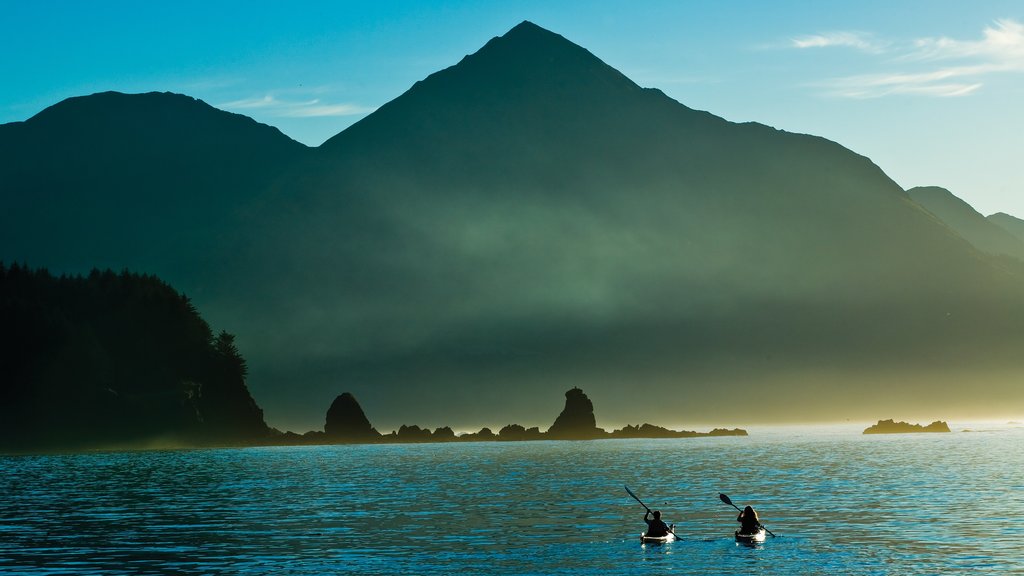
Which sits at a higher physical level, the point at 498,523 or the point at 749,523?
the point at 749,523

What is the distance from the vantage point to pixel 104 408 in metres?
192

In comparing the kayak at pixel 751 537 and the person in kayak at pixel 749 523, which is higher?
the person in kayak at pixel 749 523

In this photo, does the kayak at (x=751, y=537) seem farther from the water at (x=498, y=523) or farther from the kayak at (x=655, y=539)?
the kayak at (x=655, y=539)

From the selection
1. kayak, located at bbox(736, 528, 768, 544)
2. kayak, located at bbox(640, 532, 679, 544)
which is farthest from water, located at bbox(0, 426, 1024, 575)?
kayak, located at bbox(736, 528, 768, 544)

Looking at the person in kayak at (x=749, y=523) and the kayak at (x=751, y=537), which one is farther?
the person in kayak at (x=749, y=523)

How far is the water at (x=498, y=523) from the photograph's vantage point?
50812 millimetres

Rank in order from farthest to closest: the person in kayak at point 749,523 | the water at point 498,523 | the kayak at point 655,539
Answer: the person in kayak at point 749,523 → the kayak at point 655,539 → the water at point 498,523

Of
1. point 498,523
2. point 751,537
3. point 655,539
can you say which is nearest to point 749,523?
point 751,537

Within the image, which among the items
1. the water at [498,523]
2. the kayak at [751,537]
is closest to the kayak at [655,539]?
the water at [498,523]

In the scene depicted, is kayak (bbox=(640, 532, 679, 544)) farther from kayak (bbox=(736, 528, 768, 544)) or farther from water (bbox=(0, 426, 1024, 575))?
kayak (bbox=(736, 528, 768, 544))

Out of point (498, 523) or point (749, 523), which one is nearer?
point (749, 523)

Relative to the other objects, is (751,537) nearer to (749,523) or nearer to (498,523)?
(749,523)

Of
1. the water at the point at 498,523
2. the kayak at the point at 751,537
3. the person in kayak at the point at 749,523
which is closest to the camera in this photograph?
the water at the point at 498,523

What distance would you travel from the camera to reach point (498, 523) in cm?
6919
